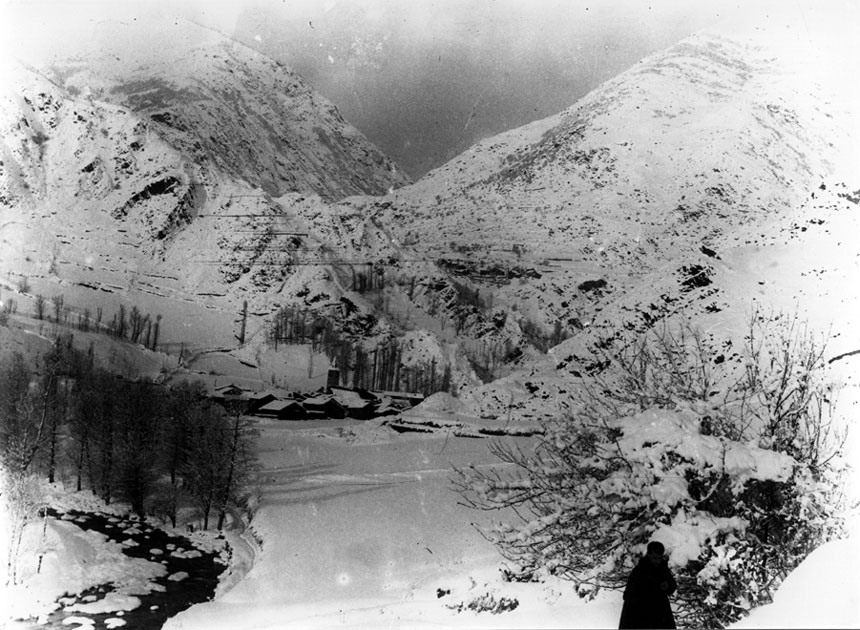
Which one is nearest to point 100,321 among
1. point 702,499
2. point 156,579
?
point 156,579

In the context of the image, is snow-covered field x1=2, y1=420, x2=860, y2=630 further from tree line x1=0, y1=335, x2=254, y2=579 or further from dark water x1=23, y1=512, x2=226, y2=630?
tree line x1=0, y1=335, x2=254, y2=579

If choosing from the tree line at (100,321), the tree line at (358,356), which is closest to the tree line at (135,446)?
the tree line at (358,356)

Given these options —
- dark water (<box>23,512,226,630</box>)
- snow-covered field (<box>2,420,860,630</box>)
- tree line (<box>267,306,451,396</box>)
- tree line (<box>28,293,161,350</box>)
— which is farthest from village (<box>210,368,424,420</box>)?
tree line (<box>28,293,161,350</box>)

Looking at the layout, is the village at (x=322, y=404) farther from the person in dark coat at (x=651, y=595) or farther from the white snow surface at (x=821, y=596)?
the white snow surface at (x=821, y=596)

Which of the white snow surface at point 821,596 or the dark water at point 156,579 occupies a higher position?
the white snow surface at point 821,596

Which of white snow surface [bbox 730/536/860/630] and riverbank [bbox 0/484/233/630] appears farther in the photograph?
riverbank [bbox 0/484/233/630]

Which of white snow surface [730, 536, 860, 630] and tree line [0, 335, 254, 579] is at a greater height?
white snow surface [730, 536, 860, 630]
